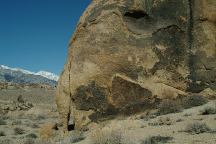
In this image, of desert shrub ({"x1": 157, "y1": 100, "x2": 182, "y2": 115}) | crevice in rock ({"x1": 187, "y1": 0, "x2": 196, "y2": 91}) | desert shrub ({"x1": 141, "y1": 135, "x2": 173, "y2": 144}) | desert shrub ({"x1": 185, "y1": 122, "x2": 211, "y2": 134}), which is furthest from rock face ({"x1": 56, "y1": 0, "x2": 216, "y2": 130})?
desert shrub ({"x1": 141, "y1": 135, "x2": 173, "y2": 144})

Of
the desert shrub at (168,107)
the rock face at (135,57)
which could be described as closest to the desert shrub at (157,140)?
the desert shrub at (168,107)

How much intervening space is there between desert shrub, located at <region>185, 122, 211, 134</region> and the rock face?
3929 mm

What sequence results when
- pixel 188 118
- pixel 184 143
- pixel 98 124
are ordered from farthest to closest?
pixel 98 124 < pixel 188 118 < pixel 184 143

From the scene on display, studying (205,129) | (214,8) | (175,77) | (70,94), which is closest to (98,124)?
(70,94)

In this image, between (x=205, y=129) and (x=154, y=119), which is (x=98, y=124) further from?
(x=205, y=129)

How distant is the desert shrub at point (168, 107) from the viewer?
15.9 m

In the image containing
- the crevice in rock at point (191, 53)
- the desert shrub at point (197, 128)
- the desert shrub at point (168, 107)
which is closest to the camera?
Answer: the desert shrub at point (197, 128)

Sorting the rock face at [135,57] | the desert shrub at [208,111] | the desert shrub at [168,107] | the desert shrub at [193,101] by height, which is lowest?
the desert shrub at [208,111]

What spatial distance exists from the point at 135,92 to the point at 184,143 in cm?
571

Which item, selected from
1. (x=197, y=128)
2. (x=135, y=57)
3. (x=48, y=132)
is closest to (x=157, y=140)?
(x=197, y=128)

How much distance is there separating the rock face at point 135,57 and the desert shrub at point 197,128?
12.9ft

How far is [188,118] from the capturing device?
14430mm

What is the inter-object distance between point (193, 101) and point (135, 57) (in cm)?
279

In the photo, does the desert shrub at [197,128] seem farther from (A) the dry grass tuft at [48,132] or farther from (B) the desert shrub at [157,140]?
(A) the dry grass tuft at [48,132]
